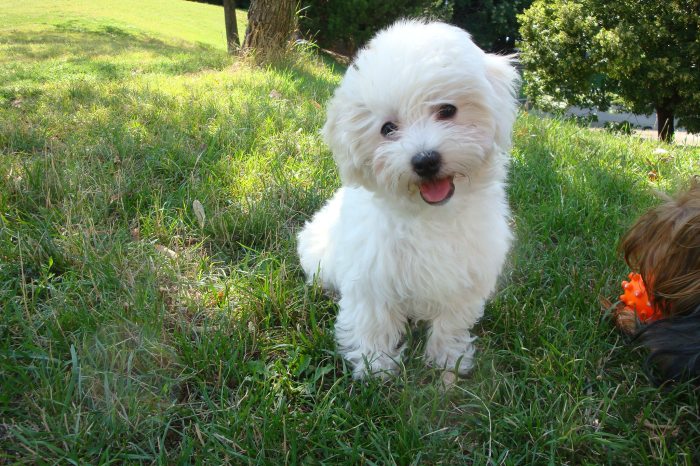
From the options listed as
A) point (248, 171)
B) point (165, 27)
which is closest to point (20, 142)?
point (248, 171)

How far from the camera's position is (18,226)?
2695 millimetres

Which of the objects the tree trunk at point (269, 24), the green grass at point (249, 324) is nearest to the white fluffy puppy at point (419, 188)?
the green grass at point (249, 324)

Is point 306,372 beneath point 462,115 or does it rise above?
beneath

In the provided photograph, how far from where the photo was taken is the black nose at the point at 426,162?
1.82 metres

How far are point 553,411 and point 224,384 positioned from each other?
1.22m

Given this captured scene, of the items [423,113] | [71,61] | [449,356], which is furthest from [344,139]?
[71,61]

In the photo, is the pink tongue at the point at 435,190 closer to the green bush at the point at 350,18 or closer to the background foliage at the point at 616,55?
the background foliage at the point at 616,55

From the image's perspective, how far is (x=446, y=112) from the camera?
1.91m

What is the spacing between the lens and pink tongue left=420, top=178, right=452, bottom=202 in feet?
6.28

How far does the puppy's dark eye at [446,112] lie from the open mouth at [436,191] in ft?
0.73

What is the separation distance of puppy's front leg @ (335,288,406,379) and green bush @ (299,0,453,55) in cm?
1931

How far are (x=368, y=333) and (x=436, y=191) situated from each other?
669mm

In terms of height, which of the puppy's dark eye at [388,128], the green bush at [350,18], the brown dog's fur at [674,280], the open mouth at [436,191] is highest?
the puppy's dark eye at [388,128]

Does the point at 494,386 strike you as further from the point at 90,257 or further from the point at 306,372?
the point at 90,257
